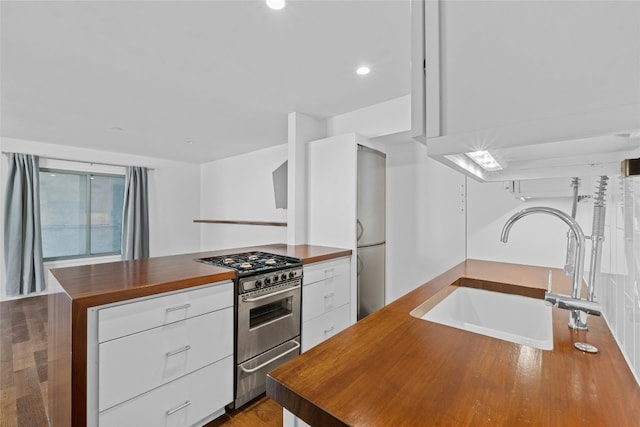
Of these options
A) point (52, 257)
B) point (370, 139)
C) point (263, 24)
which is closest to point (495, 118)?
point (263, 24)

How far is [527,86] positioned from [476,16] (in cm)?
14

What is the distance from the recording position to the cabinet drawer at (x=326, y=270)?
7.07ft

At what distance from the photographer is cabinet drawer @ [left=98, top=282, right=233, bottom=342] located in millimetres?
1219

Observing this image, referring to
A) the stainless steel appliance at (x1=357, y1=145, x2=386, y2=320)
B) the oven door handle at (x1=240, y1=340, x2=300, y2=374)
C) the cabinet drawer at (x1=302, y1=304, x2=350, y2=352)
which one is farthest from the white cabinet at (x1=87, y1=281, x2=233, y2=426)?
the stainless steel appliance at (x1=357, y1=145, x2=386, y2=320)

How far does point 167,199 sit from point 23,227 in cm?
198

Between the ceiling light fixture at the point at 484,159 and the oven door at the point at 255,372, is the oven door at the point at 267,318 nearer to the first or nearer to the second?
the oven door at the point at 255,372

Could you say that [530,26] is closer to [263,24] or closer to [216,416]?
[263,24]

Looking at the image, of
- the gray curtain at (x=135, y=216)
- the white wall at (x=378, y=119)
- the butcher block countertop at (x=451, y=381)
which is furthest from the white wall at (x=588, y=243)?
the gray curtain at (x=135, y=216)

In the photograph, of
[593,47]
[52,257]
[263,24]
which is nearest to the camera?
[593,47]

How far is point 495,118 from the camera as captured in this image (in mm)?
449

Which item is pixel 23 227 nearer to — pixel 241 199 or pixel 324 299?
pixel 241 199

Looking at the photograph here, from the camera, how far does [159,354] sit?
138 centimetres

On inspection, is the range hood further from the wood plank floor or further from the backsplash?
the wood plank floor

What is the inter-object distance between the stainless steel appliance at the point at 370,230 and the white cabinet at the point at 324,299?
221 mm
